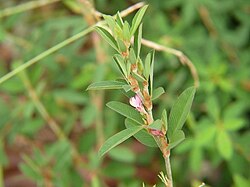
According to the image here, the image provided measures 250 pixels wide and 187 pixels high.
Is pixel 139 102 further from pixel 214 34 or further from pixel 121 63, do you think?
pixel 214 34

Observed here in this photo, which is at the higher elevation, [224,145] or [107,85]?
[107,85]

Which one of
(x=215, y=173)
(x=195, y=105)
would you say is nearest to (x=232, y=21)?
(x=195, y=105)

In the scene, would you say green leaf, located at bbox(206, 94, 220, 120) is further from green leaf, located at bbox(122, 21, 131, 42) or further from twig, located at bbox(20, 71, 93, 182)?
green leaf, located at bbox(122, 21, 131, 42)

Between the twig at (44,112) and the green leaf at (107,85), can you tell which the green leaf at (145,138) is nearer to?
the green leaf at (107,85)

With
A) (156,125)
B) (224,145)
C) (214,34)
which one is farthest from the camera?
(214,34)

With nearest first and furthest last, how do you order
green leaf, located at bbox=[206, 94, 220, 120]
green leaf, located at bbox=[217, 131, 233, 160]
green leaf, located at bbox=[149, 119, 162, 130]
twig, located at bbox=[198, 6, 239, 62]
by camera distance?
green leaf, located at bbox=[149, 119, 162, 130] → green leaf, located at bbox=[217, 131, 233, 160] → green leaf, located at bbox=[206, 94, 220, 120] → twig, located at bbox=[198, 6, 239, 62]

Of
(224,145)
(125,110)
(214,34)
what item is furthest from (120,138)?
(214,34)

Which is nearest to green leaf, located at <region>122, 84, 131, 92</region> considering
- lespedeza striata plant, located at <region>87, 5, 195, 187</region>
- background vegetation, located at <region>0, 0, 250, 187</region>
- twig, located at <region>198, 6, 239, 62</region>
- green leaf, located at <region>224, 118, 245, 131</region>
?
lespedeza striata plant, located at <region>87, 5, 195, 187</region>
